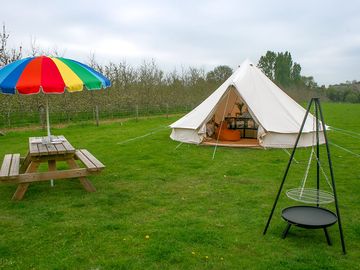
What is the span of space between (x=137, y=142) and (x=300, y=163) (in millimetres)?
4664

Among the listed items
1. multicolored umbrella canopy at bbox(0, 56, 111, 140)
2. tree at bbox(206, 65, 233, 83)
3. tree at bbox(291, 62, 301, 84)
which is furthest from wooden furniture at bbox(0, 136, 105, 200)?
tree at bbox(291, 62, 301, 84)

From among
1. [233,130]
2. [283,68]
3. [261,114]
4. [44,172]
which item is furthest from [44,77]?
[283,68]

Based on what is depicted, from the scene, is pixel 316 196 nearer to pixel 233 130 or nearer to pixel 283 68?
pixel 233 130

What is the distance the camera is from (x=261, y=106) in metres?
9.14

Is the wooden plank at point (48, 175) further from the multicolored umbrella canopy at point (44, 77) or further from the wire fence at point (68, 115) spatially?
the wire fence at point (68, 115)

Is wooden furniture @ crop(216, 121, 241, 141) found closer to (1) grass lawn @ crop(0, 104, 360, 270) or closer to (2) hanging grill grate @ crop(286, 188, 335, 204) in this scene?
(1) grass lawn @ crop(0, 104, 360, 270)

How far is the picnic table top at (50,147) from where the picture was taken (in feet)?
15.6

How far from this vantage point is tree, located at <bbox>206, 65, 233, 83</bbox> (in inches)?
1201

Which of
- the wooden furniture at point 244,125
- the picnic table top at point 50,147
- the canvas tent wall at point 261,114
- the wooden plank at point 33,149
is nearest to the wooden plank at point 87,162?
the picnic table top at point 50,147

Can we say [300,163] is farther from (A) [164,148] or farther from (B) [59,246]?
(B) [59,246]

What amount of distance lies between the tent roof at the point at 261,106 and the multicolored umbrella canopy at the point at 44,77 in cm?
473

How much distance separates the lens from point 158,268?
3.04m

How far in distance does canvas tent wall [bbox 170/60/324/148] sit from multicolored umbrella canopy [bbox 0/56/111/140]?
15.3 ft

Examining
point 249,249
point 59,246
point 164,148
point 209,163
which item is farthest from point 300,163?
point 59,246
